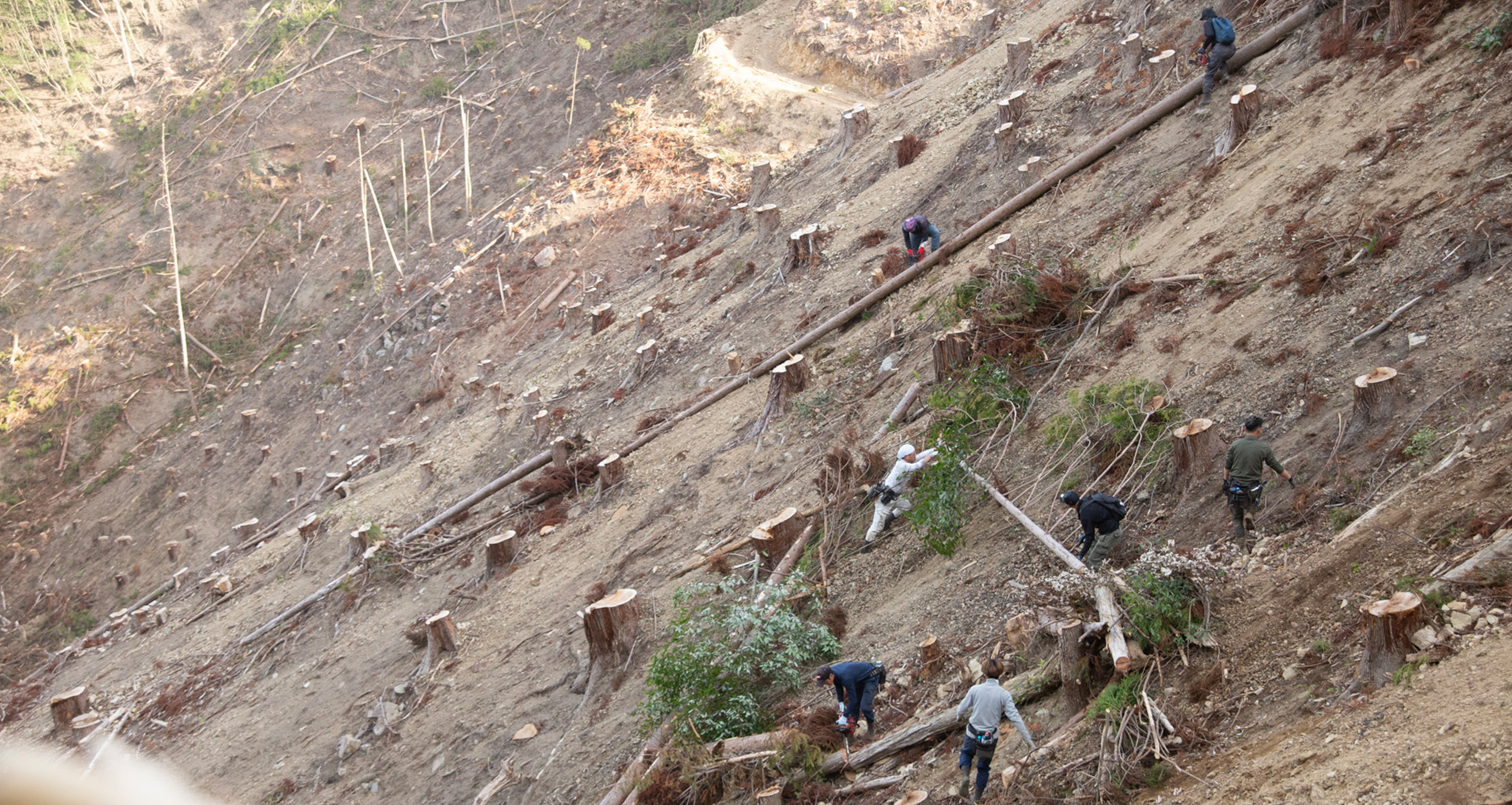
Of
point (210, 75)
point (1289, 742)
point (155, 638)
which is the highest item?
point (210, 75)

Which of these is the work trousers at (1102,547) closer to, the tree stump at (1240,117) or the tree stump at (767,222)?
the tree stump at (1240,117)

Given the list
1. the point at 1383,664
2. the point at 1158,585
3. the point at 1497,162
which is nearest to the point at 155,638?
the point at 1158,585

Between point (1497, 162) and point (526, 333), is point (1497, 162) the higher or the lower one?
the higher one

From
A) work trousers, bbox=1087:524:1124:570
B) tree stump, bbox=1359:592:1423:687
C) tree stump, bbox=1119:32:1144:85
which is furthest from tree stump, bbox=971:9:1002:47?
tree stump, bbox=1359:592:1423:687

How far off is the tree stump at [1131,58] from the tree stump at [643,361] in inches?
271

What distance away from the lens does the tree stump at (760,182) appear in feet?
52.5

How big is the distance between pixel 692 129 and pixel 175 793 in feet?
48.8

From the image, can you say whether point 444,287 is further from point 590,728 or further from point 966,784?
point 966,784

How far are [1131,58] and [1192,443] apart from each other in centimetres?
741

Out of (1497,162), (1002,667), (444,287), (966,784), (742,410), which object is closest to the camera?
(966,784)

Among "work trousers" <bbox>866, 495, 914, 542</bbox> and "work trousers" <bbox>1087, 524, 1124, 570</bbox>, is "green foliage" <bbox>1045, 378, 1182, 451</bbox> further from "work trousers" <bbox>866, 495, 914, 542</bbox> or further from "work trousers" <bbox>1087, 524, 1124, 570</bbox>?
"work trousers" <bbox>866, 495, 914, 542</bbox>

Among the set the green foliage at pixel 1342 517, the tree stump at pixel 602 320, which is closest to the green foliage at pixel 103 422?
the tree stump at pixel 602 320

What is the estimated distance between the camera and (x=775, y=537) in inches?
303

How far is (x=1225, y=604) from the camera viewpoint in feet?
16.4
